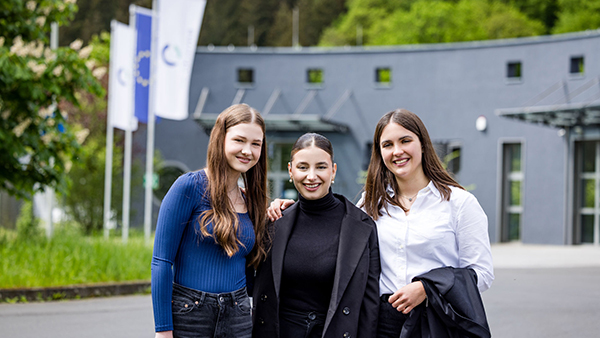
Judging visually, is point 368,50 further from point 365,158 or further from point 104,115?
point 104,115

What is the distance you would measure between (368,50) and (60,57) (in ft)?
53.4

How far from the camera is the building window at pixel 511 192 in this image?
2227cm

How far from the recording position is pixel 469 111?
2305 cm

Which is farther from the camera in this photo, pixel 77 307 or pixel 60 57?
pixel 60 57

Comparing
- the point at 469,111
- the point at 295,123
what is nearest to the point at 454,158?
the point at 469,111

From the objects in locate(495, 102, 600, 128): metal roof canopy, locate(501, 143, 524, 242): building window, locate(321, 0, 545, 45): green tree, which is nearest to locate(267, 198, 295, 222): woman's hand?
locate(495, 102, 600, 128): metal roof canopy

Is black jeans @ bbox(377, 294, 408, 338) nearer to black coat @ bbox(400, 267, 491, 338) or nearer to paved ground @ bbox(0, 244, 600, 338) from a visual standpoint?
black coat @ bbox(400, 267, 491, 338)

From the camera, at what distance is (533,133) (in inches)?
847

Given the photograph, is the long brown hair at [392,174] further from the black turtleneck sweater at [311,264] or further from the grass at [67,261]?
the grass at [67,261]

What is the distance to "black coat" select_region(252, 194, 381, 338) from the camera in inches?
125

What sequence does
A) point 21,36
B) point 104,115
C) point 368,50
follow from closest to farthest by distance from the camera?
point 21,36, point 104,115, point 368,50

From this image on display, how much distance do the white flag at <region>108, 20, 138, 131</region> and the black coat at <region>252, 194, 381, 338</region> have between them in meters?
12.8

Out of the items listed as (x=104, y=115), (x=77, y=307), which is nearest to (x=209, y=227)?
(x=77, y=307)

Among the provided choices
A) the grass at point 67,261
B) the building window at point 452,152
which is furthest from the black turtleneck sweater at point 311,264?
the building window at point 452,152
